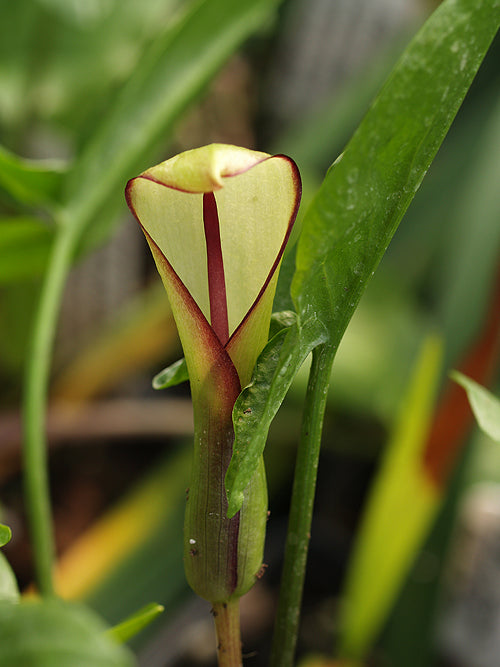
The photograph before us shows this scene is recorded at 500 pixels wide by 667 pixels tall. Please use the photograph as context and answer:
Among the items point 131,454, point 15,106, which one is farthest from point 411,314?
point 15,106

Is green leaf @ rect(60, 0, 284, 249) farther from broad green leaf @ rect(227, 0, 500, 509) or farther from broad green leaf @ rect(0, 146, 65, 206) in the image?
broad green leaf @ rect(227, 0, 500, 509)

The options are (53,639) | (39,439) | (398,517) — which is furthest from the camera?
(398,517)

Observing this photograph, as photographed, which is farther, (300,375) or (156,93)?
(300,375)

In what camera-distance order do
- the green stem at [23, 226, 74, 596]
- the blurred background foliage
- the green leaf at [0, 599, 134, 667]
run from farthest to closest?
the blurred background foliage → the green stem at [23, 226, 74, 596] → the green leaf at [0, 599, 134, 667]

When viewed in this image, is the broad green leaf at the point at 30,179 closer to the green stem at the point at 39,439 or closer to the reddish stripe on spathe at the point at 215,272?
the green stem at the point at 39,439

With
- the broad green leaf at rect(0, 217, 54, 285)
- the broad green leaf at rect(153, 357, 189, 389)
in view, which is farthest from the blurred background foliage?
the broad green leaf at rect(153, 357, 189, 389)

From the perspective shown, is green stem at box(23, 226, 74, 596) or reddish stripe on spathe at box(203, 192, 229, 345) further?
green stem at box(23, 226, 74, 596)

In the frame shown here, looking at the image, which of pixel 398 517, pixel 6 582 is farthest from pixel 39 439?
pixel 398 517

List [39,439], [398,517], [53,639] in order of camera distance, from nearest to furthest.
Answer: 1. [53,639]
2. [39,439]
3. [398,517]

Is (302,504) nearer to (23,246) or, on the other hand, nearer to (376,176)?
(376,176)
